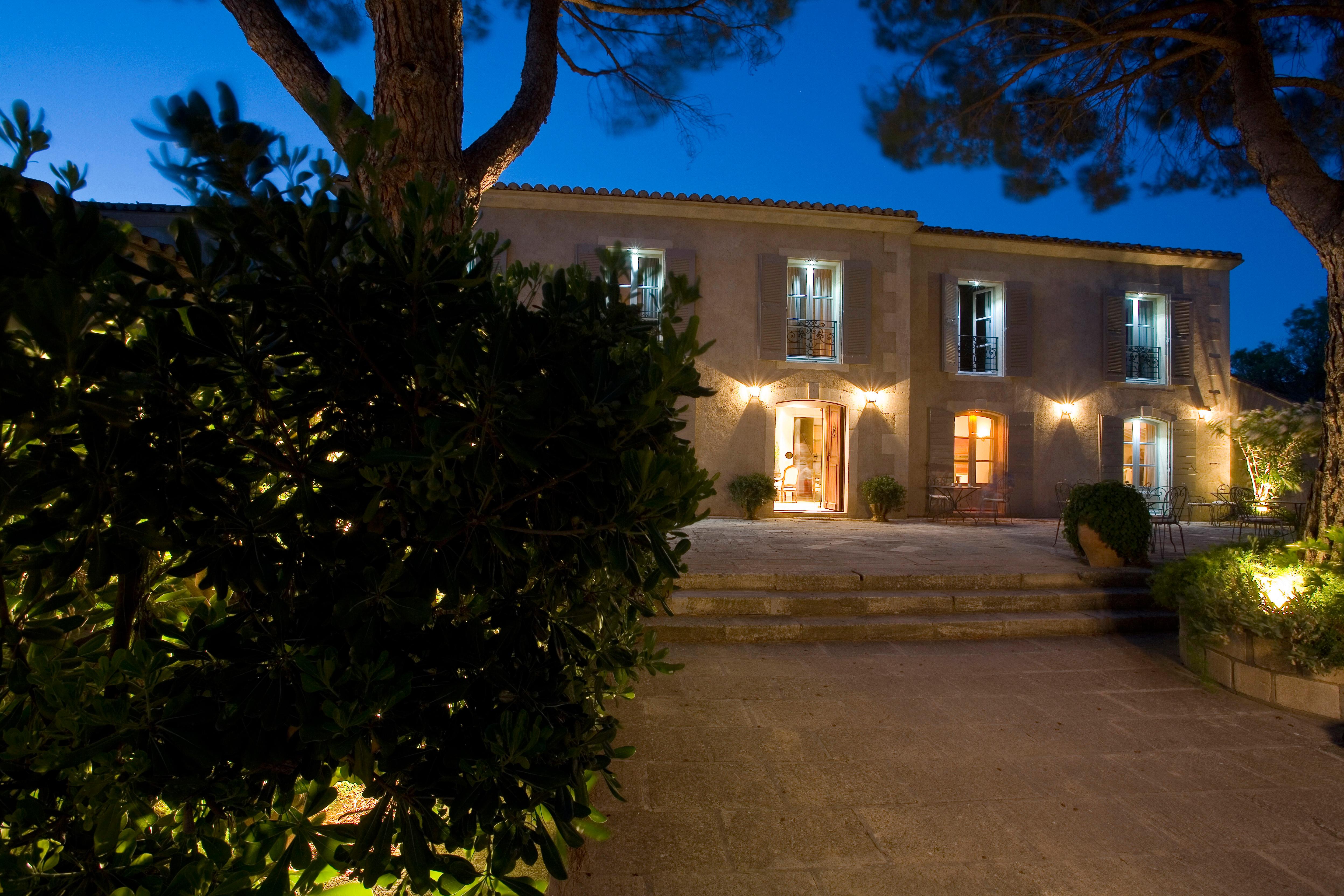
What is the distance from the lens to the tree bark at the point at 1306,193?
414 centimetres

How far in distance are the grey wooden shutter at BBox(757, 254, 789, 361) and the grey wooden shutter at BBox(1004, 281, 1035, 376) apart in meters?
4.36

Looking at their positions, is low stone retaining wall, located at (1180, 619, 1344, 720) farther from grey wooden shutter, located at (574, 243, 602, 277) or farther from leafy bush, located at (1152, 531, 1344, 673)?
grey wooden shutter, located at (574, 243, 602, 277)

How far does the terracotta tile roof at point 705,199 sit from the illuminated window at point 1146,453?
643 centimetres

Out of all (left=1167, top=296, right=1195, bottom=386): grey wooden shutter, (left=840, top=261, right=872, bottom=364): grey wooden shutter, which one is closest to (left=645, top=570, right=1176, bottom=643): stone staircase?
(left=840, top=261, right=872, bottom=364): grey wooden shutter

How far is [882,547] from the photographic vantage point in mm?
7383

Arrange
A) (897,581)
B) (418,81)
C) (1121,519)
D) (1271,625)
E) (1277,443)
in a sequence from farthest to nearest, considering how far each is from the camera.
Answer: (1277,443) < (1121,519) < (897,581) < (1271,625) < (418,81)

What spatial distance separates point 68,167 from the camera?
0.90 metres

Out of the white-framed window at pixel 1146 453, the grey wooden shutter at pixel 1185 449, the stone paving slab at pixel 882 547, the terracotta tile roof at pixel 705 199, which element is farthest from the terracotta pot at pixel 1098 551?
the grey wooden shutter at pixel 1185 449

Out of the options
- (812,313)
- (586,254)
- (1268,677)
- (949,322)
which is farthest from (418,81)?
(949,322)

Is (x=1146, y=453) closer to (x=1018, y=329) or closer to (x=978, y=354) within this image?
(x=1018, y=329)

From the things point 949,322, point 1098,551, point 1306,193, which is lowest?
point 1098,551

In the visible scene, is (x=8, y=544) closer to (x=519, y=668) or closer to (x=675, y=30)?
(x=519, y=668)

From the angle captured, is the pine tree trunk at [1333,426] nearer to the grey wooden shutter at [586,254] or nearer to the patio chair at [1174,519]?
the patio chair at [1174,519]

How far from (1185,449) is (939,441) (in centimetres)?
519
